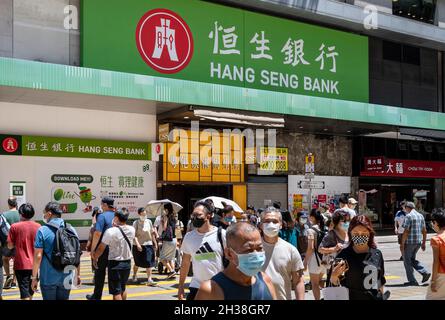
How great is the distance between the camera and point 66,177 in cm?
2033

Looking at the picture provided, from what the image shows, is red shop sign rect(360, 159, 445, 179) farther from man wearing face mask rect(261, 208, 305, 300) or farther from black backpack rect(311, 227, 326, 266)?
man wearing face mask rect(261, 208, 305, 300)

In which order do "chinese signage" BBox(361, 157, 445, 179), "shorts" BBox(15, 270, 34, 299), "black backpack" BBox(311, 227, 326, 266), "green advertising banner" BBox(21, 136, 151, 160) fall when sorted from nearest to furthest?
"shorts" BBox(15, 270, 34, 299)
"black backpack" BBox(311, 227, 326, 266)
"green advertising banner" BBox(21, 136, 151, 160)
"chinese signage" BBox(361, 157, 445, 179)

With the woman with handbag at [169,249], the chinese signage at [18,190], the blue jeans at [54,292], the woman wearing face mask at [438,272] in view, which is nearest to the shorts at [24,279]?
the blue jeans at [54,292]

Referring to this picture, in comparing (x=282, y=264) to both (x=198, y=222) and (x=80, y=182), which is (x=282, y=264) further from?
(x=80, y=182)

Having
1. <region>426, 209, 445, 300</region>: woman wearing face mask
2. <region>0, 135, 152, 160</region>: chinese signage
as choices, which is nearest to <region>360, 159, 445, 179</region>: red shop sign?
<region>0, 135, 152, 160</region>: chinese signage

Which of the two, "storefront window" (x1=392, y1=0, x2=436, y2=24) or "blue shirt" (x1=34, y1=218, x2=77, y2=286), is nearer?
"blue shirt" (x1=34, y1=218, x2=77, y2=286)

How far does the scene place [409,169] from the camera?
31062 mm

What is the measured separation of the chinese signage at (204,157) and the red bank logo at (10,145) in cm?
589

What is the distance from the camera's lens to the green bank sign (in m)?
20.9

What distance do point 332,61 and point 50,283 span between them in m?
23.1

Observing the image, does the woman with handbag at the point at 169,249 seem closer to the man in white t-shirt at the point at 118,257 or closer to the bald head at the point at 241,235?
the man in white t-shirt at the point at 118,257

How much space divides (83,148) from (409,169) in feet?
61.2

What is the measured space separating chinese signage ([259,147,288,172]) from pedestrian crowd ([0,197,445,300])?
12.8 metres
